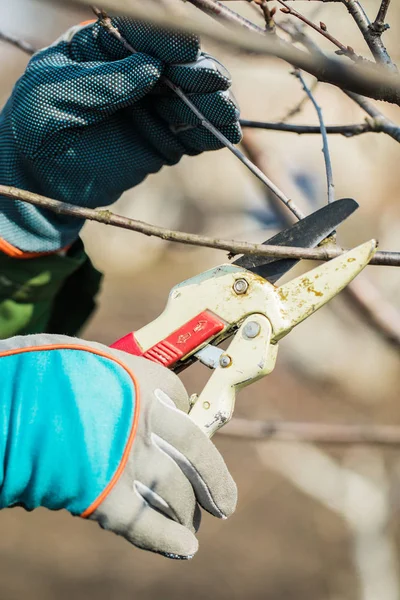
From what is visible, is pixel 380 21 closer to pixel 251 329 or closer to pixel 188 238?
pixel 188 238

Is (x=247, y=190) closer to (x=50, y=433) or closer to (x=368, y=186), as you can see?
(x=368, y=186)

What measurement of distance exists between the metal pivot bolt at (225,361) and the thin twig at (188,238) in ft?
0.75

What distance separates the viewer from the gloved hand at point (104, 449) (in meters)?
1.20

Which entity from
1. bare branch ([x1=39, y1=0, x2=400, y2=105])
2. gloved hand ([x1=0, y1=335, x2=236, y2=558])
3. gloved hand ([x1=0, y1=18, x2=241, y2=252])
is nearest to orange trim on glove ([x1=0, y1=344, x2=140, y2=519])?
gloved hand ([x1=0, y1=335, x2=236, y2=558])

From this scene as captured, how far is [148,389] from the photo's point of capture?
1.25 metres

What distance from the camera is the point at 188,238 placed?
4.14ft

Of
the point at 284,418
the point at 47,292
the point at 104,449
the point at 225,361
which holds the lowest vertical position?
the point at 284,418

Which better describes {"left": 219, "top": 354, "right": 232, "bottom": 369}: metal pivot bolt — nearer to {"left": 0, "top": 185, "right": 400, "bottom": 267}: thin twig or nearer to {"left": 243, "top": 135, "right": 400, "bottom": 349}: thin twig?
{"left": 0, "top": 185, "right": 400, "bottom": 267}: thin twig

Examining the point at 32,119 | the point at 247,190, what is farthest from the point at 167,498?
the point at 247,190

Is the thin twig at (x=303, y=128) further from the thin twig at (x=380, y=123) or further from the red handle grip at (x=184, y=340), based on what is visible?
the red handle grip at (x=184, y=340)

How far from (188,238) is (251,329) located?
251 mm

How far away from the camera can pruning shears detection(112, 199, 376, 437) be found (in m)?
1.33

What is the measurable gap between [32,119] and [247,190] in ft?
10.1

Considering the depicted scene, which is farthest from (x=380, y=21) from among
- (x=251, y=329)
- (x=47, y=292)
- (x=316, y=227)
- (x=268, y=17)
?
(x=47, y=292)
